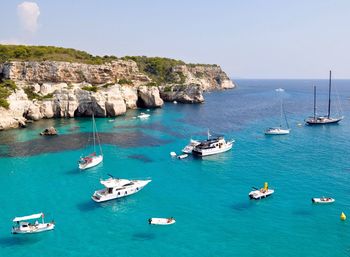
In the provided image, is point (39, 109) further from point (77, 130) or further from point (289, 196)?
point (289, 196)

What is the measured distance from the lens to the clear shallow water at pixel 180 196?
109 feet

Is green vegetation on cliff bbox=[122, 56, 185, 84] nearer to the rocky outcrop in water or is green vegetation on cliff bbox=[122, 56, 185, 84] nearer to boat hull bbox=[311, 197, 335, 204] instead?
the rocky outcrop in water

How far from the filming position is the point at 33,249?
33.1m

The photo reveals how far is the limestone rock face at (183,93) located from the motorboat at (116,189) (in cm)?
10388

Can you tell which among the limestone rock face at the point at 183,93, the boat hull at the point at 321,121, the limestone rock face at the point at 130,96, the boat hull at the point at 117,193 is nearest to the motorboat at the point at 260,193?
the boat hull at the point at 117,193

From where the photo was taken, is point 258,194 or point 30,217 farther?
point 258,194

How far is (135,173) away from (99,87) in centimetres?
6296

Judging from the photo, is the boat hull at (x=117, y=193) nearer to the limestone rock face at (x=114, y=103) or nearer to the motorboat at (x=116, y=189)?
the motorboat at (x=116, y=189)

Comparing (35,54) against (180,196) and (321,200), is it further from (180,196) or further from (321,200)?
(321,200)

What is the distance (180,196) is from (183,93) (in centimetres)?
10840

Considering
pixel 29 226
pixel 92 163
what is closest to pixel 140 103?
pixel 92 163

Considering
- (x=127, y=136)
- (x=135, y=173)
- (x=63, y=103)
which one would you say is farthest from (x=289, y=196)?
(x=63, y=103)

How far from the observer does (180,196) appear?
44562 mm

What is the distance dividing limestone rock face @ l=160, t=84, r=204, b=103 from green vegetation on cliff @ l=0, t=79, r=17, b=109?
229 ft
